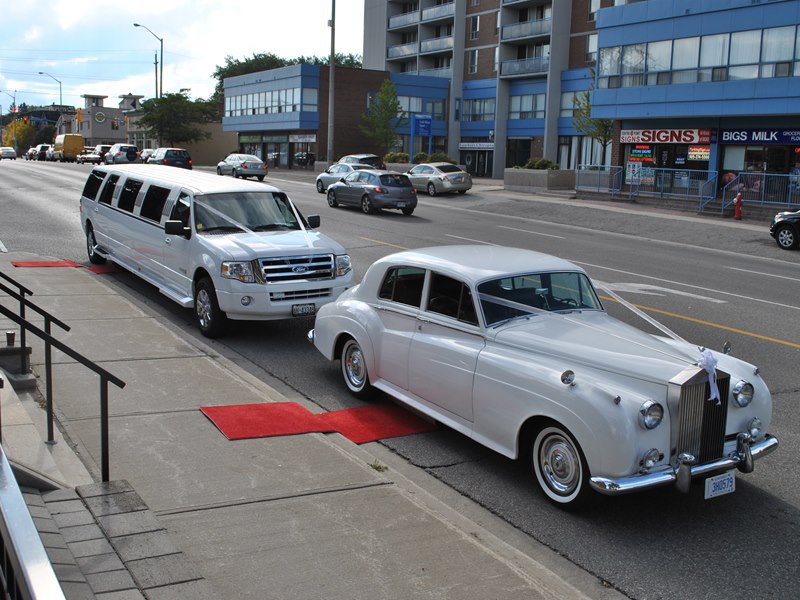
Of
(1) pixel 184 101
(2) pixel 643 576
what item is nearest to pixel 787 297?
(2) pixel 643 576

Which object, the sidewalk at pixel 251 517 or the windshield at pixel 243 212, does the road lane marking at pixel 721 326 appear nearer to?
the windshield at pixel 243 212

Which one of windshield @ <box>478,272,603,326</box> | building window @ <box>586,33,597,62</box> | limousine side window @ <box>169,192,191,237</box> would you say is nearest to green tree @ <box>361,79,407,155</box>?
building window @ <box>586,33,597,62</box>

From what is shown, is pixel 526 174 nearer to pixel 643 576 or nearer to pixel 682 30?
pixel 682 30

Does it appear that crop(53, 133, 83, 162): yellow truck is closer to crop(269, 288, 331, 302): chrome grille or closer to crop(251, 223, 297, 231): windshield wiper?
crop(251, 223, 297, 231): windshield wiper

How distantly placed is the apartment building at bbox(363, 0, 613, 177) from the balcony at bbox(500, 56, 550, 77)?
74mm

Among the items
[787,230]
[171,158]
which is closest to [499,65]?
[171,158]

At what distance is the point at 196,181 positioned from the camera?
11.9m

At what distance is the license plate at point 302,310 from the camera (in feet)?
32.9

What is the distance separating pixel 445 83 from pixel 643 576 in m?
67.4

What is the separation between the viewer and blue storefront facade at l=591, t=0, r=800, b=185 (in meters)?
32.0

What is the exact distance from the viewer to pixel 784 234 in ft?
76.1

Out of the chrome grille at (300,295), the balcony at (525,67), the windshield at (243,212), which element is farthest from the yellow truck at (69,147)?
the chrome grille at (300,295)

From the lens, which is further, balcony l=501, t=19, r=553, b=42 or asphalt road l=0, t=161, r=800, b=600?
balcony l=501, t=19, r=553, b=42

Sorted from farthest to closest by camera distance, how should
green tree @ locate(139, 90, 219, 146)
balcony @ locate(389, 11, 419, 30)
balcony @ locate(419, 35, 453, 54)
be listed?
green tree @ locate(139, 90, 219, 146), balcony @ locate(389, 11, 419, 30), balcony @ locate(419, 35, 453, 54)
